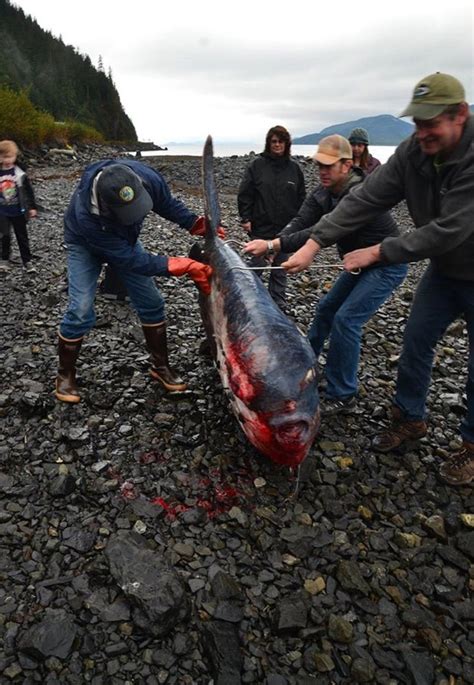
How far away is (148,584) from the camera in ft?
10.1

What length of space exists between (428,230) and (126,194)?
2529 millimetres

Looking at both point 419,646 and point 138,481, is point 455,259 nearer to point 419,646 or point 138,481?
point 419,646

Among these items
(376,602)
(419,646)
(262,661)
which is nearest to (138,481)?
(262,661)

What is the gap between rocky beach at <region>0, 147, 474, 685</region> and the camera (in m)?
2.82

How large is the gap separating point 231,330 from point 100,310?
4.13 meters

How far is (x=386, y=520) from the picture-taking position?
3.84 m

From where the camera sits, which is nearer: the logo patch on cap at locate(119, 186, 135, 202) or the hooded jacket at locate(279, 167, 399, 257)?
the logo patch on cap at locate(119, 186, 135, 202)

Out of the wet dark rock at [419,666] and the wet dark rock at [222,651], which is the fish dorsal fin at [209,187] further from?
the wet dark rock at [419,666]

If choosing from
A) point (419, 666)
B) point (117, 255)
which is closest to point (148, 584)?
point (419, 666)

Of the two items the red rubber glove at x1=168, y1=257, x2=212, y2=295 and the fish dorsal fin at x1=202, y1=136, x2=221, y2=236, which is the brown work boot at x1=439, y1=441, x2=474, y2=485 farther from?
the fish dorsal fin at x1=202, y1=136, x2=221, y2=236

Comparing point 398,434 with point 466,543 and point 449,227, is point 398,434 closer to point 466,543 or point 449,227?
point 466,543

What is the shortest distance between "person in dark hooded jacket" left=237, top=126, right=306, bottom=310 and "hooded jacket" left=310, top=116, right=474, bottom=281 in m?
3.00

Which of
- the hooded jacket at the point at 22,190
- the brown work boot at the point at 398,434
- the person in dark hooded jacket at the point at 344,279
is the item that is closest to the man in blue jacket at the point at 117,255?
the person in dark hooded jacket at the point at 344,279

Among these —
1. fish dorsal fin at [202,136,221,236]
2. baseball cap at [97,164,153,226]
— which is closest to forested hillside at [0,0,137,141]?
fish dorsal fin at [202,136,221,236]
